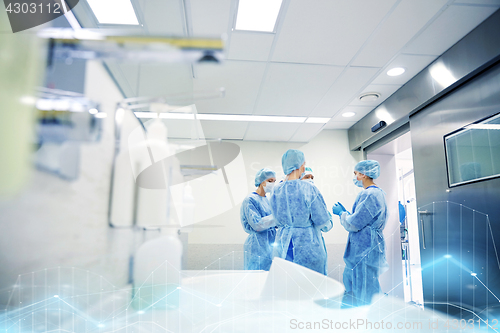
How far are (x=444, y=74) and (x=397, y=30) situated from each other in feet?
1.86

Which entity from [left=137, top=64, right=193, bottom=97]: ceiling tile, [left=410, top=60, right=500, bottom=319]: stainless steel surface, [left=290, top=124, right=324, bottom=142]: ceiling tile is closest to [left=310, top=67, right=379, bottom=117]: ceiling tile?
[left=290, top=124, right=324, bottom=142]: ceiling tile

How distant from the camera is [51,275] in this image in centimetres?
41

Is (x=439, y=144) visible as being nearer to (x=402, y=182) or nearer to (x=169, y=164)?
(x=402, y=182)

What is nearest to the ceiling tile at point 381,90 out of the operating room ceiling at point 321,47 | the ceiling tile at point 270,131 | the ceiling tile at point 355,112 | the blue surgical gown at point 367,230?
the operating room ceiling at point 321,47

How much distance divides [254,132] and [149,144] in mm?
2594

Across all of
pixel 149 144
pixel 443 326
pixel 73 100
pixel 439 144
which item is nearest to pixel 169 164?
pixel 149 144

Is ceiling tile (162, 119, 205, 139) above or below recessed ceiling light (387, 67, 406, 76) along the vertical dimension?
below

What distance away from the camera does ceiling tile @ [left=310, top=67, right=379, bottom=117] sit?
207 cm

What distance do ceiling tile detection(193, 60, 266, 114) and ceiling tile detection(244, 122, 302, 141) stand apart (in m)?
0.43

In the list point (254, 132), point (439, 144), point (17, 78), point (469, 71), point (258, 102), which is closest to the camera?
point (17, 78)

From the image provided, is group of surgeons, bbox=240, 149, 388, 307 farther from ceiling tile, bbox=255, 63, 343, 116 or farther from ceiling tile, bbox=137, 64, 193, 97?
ceiling tile, bbox=137, 64, 193, 97

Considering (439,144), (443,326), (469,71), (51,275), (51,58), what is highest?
(469,71)

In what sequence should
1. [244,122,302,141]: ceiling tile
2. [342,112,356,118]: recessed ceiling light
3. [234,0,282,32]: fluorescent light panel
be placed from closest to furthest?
[234,0,282,32]: fluorescent light panel, [244,122,302,141]: ceiling tile, [342,112,356,118]: recessed ceiling light

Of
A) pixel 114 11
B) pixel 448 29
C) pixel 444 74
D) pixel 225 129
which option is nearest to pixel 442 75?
pixel 444 74
